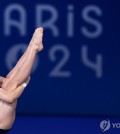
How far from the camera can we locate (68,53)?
7.30 ft

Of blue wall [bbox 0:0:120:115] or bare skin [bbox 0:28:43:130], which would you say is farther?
blue wall [bbox 0:0:120:115]

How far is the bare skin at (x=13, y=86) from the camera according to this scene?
146 centimetres

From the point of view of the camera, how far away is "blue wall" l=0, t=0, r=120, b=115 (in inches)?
86.7

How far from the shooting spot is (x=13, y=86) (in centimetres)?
149

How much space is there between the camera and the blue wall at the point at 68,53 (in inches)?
86.7

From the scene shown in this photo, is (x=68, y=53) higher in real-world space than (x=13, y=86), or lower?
lower

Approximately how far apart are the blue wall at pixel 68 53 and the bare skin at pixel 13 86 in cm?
69

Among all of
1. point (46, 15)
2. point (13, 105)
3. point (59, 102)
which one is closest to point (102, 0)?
point (46, 15)

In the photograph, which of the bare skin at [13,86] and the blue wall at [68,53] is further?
the blue wall at [68,53]

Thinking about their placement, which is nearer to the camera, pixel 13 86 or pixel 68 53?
pixel 13 86

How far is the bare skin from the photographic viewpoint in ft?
4.78

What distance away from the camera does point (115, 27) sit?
2.24 metres

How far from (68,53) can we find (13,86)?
78cm

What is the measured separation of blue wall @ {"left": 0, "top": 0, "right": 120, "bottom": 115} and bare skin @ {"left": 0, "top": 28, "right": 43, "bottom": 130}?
689 mm
